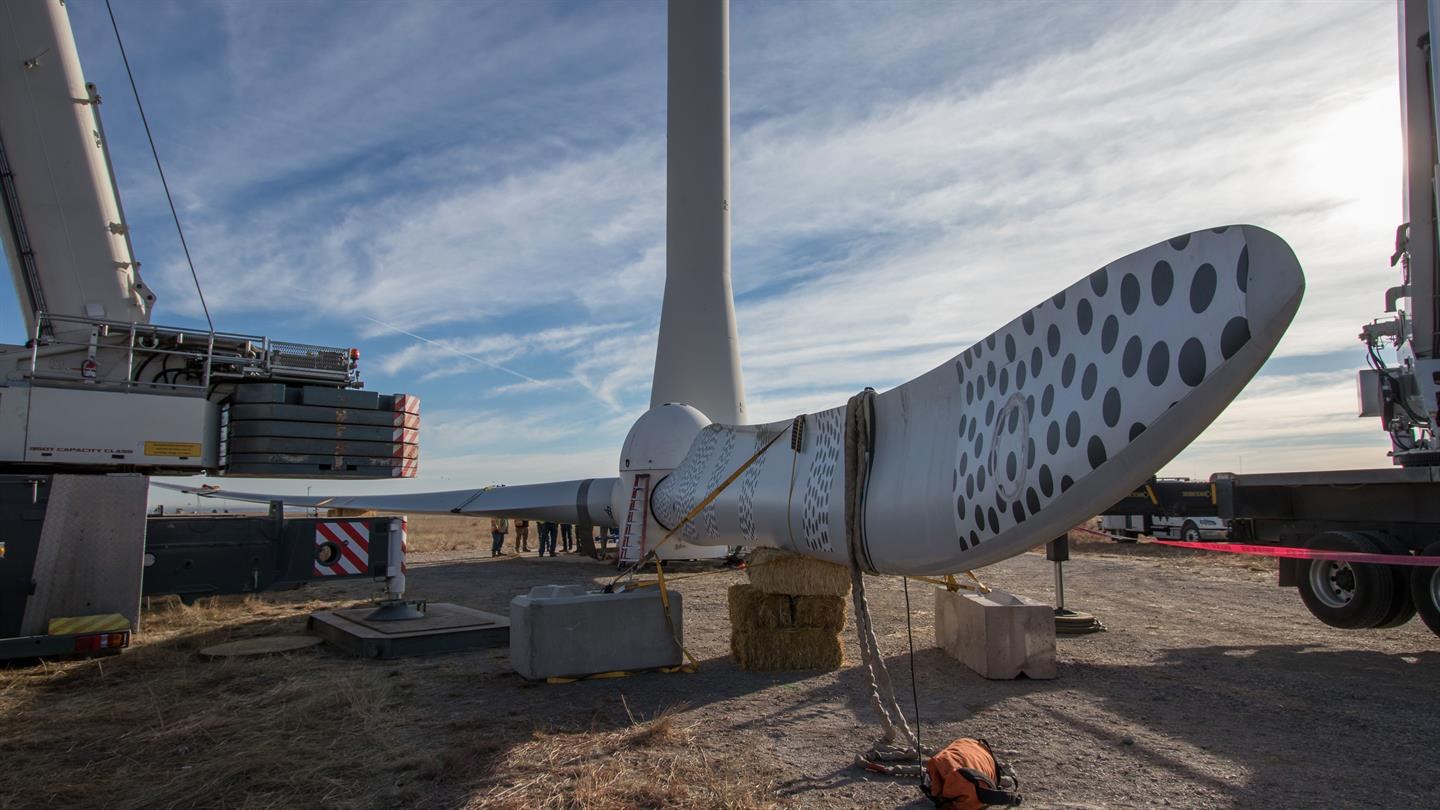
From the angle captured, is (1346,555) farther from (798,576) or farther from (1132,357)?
(1132,357)

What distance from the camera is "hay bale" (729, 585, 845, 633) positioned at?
6.93 m

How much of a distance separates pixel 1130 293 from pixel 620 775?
128 inches

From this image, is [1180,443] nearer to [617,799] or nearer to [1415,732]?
[617,799]

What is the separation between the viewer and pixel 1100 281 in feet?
8.20

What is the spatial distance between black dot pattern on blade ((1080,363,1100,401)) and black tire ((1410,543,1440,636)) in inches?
270

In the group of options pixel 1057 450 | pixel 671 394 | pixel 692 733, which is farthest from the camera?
pixel 671 394

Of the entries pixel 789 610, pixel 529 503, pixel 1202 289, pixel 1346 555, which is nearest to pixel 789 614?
pixel 789 610

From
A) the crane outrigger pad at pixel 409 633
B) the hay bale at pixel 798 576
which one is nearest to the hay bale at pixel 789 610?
the hay bale at pixel 798 576

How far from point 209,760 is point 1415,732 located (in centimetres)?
684

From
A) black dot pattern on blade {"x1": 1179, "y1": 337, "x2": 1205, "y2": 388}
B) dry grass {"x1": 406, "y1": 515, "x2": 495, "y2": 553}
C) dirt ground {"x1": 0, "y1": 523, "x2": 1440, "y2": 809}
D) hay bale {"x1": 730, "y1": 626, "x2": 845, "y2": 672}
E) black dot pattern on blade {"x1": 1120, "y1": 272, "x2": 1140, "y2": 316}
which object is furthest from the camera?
dry grass {"x1": 406, "y1": 515, "x2": 495, "y2": 553}

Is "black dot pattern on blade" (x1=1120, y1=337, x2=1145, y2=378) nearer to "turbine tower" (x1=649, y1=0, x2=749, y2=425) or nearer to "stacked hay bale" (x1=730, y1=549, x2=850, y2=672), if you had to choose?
"stacked hay bale" (x1=730, y1=549, x2=850, y2=672)

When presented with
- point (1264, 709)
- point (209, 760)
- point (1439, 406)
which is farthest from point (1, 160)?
point (1439, 406)

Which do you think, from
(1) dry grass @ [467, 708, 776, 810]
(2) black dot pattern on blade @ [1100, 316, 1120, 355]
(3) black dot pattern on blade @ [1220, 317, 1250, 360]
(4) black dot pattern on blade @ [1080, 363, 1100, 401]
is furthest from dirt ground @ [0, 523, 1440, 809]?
(3) black dot pattern on blade @ [1220, 317, 1250, 360]

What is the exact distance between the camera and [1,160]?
7.66 m
